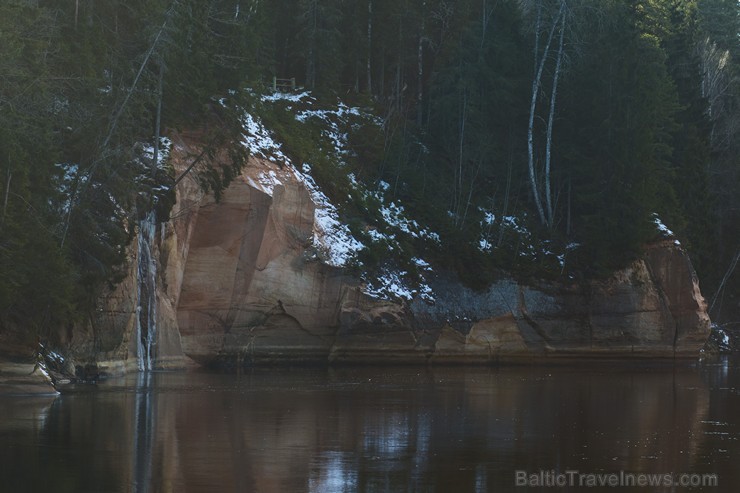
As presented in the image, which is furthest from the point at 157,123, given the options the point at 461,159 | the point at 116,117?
the point at 461,159

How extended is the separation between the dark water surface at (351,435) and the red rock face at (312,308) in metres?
7.58

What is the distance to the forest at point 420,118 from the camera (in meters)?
33.2

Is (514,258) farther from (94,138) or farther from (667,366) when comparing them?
(94,138)

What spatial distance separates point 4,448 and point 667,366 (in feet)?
124

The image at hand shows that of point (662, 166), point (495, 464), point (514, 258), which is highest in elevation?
point (662, 166)

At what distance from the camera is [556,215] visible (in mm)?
60656

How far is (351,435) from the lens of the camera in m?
22.2

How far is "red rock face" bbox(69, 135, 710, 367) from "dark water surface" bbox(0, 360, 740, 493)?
758 centimetres

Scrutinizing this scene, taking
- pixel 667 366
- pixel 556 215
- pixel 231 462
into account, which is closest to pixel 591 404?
pixel 231 462

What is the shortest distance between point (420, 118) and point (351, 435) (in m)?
43.6

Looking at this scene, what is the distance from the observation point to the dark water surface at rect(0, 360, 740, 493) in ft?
55.4

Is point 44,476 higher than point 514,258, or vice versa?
point 514,258

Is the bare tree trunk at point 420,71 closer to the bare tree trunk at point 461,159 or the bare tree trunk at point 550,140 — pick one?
the bare tree trunk at point 461,159

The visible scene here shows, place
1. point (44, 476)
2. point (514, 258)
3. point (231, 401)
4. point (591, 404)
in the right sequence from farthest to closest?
1. point (514, 258)
2. point (591, 404)
3. point (231, 401)
4. point (44, 476)
